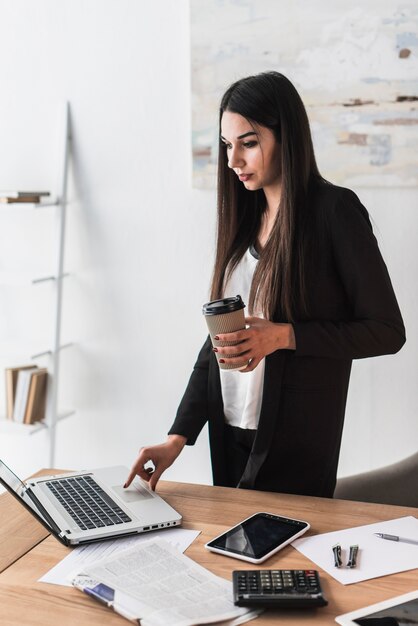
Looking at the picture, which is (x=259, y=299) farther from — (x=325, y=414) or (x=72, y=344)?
(x=72, y=344)

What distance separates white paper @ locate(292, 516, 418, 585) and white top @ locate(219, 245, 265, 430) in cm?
42

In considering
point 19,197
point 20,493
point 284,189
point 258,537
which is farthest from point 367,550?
point 19,197

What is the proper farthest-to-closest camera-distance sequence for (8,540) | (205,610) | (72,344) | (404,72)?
(72,344) → (404,72) → (8,540) → (205,610)

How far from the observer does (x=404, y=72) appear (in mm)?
2545

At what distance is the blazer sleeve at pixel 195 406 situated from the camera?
6.18 ft

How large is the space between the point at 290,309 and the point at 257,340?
223mm

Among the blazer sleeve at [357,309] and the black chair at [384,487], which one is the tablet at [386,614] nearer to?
the blazer sleeve at [357,309]

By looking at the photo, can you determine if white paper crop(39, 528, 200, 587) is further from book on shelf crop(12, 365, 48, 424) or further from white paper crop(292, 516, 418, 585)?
book on shelf crop(12, 365, 48, 424)

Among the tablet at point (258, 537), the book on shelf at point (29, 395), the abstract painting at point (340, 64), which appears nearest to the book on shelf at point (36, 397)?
the book on shelf at point (29, 395)

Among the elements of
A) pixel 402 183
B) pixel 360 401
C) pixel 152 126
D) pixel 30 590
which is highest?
pixel 152 126

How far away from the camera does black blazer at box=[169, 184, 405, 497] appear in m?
1.70

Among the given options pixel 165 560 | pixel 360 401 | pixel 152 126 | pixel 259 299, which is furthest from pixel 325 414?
pixel 152 126

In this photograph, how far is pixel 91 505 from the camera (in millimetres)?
1587

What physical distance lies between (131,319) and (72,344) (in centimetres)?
28
